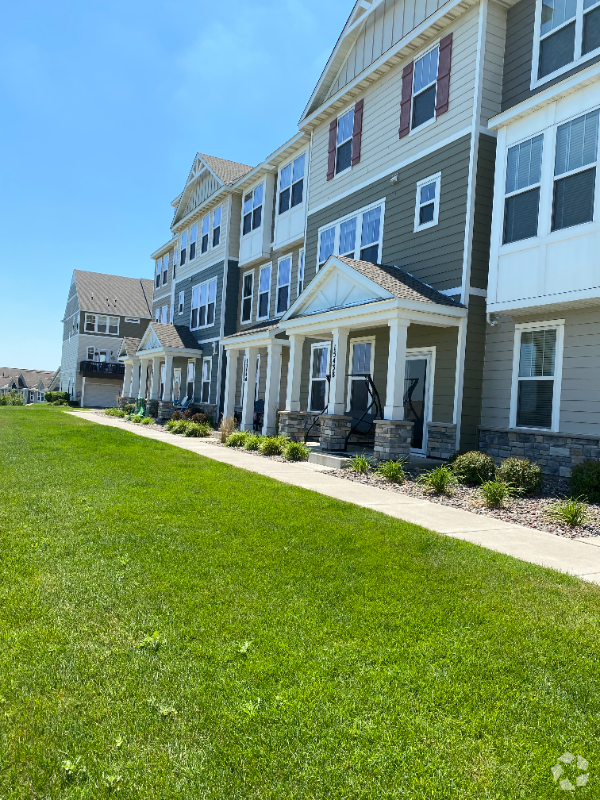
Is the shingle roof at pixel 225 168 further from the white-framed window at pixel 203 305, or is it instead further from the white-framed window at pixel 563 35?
the white-framed window at pixel 563 35

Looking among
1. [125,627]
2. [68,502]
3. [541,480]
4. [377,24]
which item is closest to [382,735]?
[125,627]

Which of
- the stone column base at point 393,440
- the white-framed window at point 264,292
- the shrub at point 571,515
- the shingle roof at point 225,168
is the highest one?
the shingle roof at point 225,168

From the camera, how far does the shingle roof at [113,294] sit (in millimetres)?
46000

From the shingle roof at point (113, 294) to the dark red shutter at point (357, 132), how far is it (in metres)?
34.5

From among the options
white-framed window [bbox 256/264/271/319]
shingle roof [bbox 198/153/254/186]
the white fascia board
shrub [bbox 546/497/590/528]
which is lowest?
shrub [bbox 546/497/590/528]

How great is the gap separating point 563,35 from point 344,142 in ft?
20.6

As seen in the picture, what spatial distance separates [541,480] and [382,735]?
24.0ft

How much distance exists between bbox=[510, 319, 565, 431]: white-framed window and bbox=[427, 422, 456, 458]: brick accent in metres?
1.12

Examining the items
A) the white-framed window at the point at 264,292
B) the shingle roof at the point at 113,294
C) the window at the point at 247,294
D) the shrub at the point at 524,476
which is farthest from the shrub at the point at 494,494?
the shingle roof at the point at 113,294

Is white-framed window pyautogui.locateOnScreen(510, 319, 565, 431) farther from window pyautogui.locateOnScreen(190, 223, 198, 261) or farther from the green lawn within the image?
window pyautogui.locateOnScreen(190, 223, 198, 261)

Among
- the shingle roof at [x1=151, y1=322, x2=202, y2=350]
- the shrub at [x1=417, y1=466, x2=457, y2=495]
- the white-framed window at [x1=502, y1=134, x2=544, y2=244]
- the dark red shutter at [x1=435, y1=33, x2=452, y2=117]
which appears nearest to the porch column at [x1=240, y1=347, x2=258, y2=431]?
→ the shingle roof at [x1=151, y1=322, x2=202, y2=350]

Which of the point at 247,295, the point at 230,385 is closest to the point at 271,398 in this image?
the point at 230,385

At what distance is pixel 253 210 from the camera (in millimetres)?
21328

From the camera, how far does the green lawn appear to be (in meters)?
2.42
